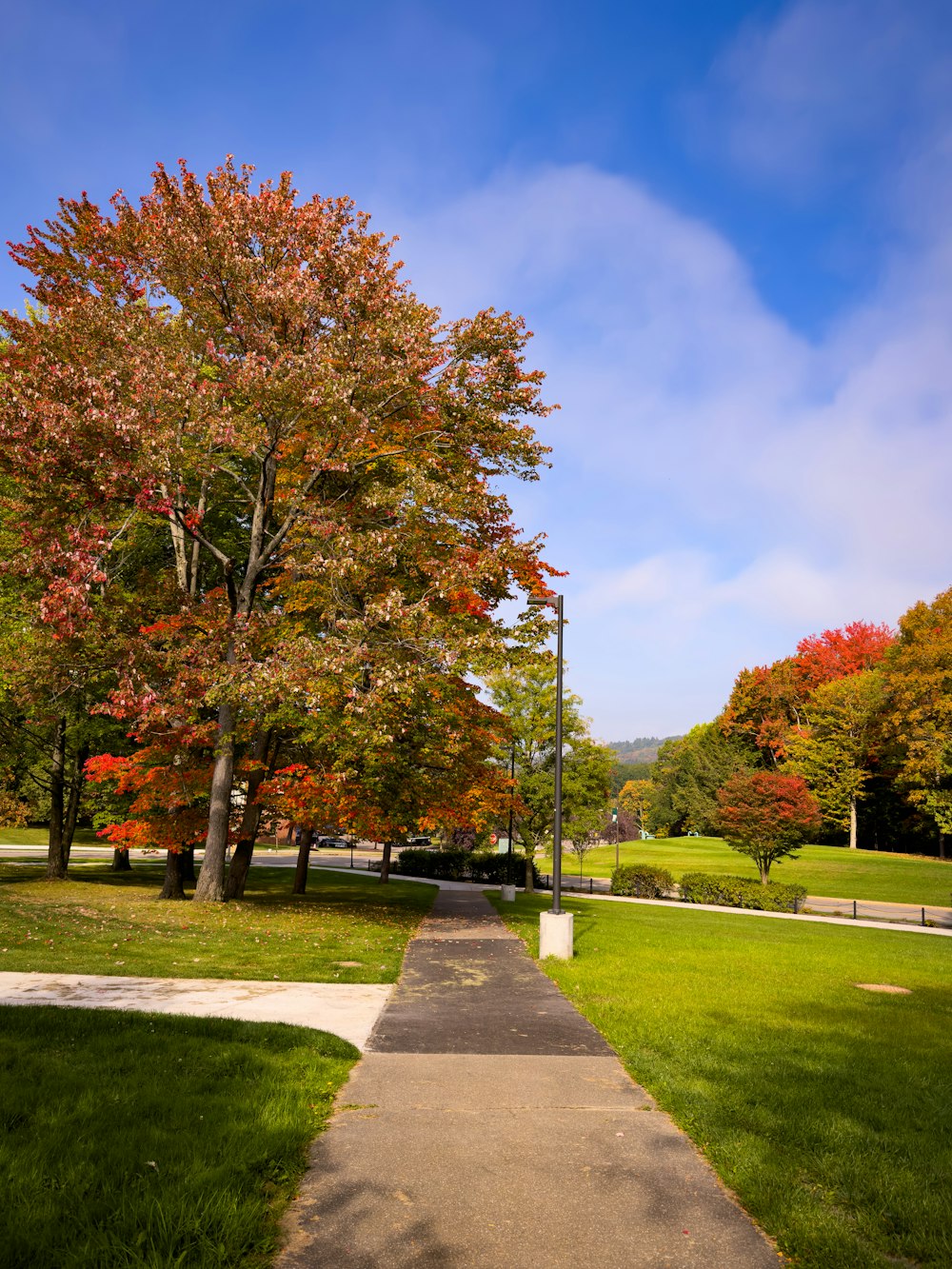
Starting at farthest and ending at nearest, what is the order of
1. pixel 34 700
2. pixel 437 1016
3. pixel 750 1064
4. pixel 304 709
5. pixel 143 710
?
pixel 34 700, pixel 304 709, pixel 143 710, pixel 437 1016, pixel 750 1064

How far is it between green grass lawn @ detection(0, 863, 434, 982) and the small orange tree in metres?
18.2

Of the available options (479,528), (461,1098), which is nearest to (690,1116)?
(461,1098)

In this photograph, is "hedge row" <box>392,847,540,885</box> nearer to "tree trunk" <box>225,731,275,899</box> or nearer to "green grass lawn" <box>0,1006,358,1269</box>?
"tree trunk" <box>225,731,275,899</box>

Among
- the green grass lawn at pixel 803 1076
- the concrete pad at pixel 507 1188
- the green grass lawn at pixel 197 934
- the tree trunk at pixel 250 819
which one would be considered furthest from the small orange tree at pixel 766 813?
the concrete pad at pixel 507 1188

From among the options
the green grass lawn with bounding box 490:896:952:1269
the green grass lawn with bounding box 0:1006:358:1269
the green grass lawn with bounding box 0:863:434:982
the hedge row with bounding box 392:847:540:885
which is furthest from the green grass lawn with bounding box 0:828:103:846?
the green grass lawn with bounding box 0:1006:358:1269

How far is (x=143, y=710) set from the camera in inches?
623

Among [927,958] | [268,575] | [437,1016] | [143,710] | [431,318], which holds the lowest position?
[927,958]

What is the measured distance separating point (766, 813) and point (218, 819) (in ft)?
85.8

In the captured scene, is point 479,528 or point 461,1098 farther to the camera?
point 479,528

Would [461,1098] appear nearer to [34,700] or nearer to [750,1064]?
[750,1064]

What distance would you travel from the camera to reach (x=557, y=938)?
12781mm

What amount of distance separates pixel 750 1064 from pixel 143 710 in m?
13.3

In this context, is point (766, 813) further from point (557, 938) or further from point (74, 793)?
point (74, 793)

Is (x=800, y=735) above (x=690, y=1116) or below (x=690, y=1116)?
above
